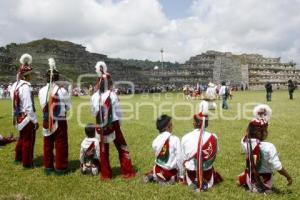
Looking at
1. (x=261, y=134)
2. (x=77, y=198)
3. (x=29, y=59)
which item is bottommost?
(x=77, y=198)

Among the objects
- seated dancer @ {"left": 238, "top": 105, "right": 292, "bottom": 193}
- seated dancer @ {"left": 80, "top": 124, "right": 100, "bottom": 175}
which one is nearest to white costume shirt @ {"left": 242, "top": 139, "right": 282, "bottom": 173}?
seated dancer @ {"left": 238, "top": 105, "right": 292, "bottom": 193}

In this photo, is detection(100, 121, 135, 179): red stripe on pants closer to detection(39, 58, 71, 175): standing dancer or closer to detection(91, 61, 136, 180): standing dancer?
detection(91, 61, 136, 180): standing dancer

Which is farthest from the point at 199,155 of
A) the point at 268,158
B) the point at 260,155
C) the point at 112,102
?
the point at 112,102

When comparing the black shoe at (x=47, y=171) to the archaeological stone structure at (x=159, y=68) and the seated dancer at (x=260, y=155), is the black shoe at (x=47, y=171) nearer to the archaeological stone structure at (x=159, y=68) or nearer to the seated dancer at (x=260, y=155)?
the seated dancer at (x=260, y=155)

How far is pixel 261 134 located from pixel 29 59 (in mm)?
5856

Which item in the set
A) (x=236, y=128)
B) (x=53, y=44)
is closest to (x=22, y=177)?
(x=236, y=128)

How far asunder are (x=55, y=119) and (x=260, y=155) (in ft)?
14.6

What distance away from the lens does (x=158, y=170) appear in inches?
344

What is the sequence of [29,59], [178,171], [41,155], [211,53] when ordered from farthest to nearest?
[211,53], [41,155], [29,59], [178,171]

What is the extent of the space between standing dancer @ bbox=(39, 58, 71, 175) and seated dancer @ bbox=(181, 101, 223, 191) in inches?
114

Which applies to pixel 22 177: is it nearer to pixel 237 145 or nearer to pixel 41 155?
pixel 41 155

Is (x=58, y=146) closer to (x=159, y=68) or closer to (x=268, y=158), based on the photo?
(x=268, y=158)

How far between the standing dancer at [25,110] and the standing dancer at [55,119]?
61cm

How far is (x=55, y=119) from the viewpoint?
965 centimetres
